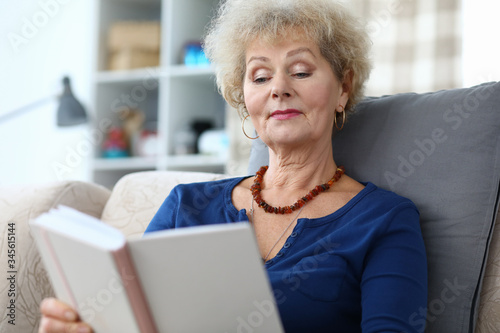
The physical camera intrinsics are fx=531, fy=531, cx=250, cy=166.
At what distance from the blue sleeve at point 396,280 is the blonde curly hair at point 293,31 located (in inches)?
17.2

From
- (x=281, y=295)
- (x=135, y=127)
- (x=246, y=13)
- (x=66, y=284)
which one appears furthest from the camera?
(x=135, y=127)

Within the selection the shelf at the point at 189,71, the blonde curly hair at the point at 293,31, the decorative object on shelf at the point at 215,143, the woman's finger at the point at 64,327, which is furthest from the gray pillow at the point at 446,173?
the shelf at the point at 189,71

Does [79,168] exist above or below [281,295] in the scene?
below

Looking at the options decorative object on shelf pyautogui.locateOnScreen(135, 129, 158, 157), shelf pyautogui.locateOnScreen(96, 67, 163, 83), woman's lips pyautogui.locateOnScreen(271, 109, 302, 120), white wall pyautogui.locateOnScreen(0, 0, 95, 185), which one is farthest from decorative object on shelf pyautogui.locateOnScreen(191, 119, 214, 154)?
woman's lips pyautogui.locateOnScreen(271, 109, 302, 120)

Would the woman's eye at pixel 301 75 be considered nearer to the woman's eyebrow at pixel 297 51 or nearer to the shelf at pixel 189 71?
the woman's eyebrow at pixel 297 51

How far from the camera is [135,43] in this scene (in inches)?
133

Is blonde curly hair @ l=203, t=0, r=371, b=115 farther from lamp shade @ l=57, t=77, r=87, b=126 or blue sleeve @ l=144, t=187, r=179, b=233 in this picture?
lamp shade @ l=57, t=77, r=87, b=126

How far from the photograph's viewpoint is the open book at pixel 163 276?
2.40 feet

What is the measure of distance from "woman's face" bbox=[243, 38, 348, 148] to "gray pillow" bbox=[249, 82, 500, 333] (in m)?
0.18

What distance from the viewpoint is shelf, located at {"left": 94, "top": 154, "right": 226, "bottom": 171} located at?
3.17 meters

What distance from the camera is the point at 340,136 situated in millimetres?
1491

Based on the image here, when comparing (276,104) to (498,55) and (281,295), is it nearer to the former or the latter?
(281,295)

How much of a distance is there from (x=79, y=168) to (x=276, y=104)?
2.54 meters

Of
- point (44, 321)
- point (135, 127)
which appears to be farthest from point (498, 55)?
point (44, 321)
